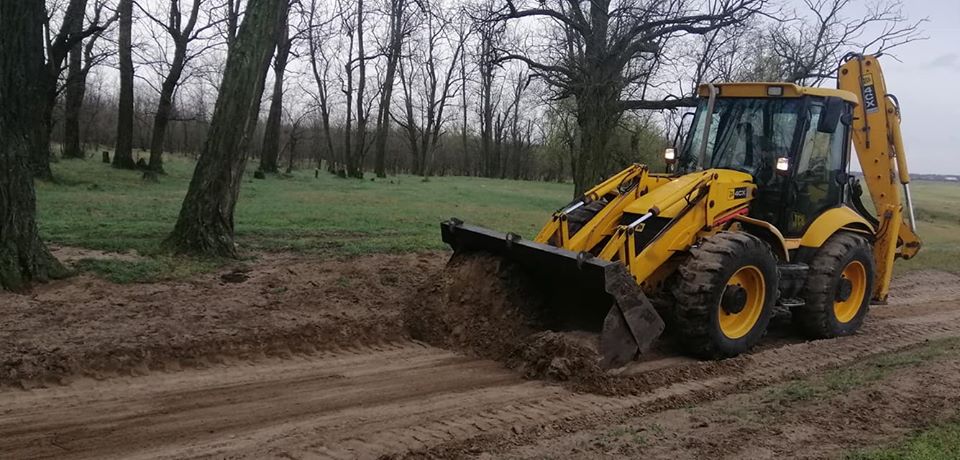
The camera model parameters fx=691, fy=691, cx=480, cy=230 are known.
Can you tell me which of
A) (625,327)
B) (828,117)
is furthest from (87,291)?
(828,117)

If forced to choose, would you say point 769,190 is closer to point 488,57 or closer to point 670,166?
point 670,166

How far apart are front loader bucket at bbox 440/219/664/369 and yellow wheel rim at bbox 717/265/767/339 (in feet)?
3.53

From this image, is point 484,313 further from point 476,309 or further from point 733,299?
point 733,299

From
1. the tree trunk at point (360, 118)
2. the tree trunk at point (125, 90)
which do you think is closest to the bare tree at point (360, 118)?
the tree trunk at point (360, 118)

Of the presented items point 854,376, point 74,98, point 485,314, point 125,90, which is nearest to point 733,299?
point 854,376

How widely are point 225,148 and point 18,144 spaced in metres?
2.39

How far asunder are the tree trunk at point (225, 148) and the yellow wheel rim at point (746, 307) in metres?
6.20

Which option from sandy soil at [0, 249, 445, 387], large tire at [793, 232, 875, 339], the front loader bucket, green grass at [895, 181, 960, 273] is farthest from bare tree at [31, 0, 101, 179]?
green grass at [895, 181, 960, 273]

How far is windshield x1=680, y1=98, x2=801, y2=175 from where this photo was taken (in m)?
7.64

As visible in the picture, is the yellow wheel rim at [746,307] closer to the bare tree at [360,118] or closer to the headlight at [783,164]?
the headlight at [783,164]

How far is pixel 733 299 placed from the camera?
6.70m

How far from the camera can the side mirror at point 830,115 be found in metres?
7.24

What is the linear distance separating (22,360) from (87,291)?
189 cm

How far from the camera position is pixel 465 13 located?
17859 millimetres
